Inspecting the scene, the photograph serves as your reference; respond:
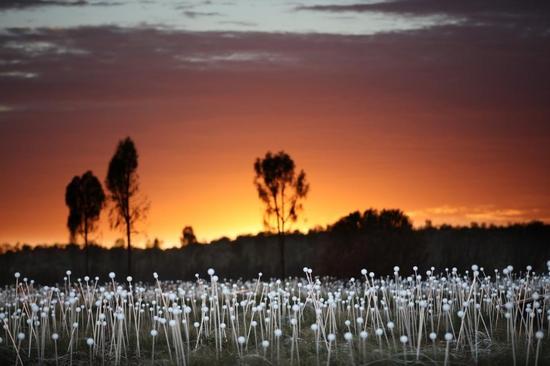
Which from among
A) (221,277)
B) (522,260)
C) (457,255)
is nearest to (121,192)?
(221,277)

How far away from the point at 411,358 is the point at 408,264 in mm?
18524

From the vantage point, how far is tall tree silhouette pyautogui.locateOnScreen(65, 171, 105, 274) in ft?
114

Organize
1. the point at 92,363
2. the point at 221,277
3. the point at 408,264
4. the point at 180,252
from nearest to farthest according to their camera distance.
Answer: the point at 92,363, the point at 408,264, the point at 221,277, the point at 180,252

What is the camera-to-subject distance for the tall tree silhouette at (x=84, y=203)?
3469 centimetres

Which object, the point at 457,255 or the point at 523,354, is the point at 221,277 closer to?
the point at 457,255

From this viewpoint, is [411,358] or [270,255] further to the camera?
[270,255]

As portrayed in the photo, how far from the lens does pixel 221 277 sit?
1396 inches

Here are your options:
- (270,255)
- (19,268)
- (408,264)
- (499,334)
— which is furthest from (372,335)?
(19,268)

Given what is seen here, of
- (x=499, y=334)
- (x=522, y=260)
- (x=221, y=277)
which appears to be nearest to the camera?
(x=499, y=334)

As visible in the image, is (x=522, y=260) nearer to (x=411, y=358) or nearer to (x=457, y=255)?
(x=457, y=255)

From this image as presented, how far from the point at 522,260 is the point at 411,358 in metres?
25.7

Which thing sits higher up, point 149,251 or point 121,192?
point 121,192

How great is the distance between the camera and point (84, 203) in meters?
34.7

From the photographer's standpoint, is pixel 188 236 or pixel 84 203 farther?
pixel 188 236
